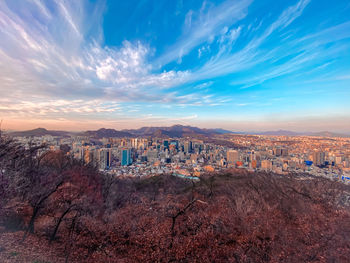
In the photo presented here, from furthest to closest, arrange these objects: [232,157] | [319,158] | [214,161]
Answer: [214,161] < [232,157] < [319,158]

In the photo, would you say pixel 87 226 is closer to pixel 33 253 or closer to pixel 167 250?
pixel 33 253

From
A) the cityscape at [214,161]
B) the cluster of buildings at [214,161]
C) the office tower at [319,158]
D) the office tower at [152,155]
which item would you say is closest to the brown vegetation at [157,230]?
the cityscape at [214,161]

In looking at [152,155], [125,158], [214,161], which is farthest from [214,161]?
[125,158]

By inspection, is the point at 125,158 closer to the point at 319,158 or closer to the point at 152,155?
the point at 152,155

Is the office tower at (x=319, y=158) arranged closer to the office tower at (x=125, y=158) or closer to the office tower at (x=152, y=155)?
the office tower at (x=152, y=155)

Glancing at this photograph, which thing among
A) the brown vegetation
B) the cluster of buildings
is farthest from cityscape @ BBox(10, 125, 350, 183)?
the brown vegetation

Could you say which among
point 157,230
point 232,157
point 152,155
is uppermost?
point 157,230

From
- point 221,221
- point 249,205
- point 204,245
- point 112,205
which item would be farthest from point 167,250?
point 112,205

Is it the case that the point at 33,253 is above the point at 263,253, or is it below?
above

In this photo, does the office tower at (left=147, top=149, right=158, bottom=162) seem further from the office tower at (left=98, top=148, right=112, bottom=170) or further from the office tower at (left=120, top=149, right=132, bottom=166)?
the office tower at (left=98, top=148, right=112, bottom=170)

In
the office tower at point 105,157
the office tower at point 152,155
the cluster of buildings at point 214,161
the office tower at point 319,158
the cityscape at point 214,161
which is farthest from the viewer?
the office tower at point 152,155

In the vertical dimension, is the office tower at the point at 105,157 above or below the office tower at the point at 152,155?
above
